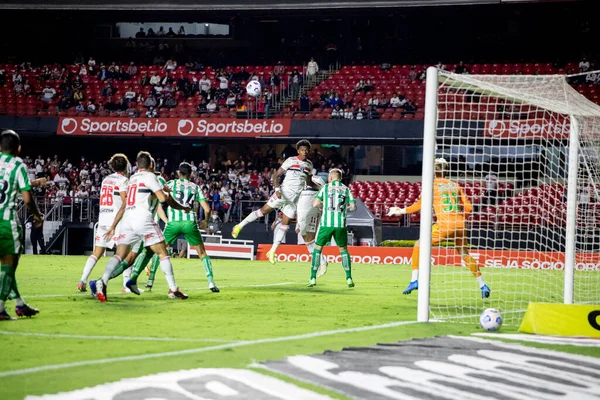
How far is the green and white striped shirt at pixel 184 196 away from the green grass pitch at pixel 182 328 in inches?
48.2

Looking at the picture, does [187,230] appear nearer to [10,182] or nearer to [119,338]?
[10,182]

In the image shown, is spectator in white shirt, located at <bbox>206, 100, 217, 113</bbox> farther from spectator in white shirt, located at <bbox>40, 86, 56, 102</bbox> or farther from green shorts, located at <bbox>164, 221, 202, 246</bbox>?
green shorts, located at <bbox>164, 221, 202, 246</bbox>

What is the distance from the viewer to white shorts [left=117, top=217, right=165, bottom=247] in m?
11.6

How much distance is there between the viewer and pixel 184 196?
1337cm

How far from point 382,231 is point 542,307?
75.0 feet

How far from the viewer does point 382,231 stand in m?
32.2

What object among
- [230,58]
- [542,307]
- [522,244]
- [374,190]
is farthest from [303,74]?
[542,307]

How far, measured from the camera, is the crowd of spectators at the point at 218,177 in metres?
34.1

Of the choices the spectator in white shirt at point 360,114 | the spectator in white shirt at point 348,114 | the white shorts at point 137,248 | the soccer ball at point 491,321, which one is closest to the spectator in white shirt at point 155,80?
the spectator in white shirt at point 348,114

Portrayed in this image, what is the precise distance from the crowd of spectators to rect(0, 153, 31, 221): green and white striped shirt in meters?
23.4

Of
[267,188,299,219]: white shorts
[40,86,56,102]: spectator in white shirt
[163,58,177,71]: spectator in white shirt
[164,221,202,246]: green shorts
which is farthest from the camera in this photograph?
[163,58,177,71]: spectator in white shirt

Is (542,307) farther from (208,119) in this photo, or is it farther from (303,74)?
(303,74)

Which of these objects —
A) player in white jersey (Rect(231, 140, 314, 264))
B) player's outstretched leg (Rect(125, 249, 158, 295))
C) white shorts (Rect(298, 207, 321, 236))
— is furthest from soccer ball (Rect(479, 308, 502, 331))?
white shorts (Rect(298, 207, 321, 236))

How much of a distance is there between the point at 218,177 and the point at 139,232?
2635cm
